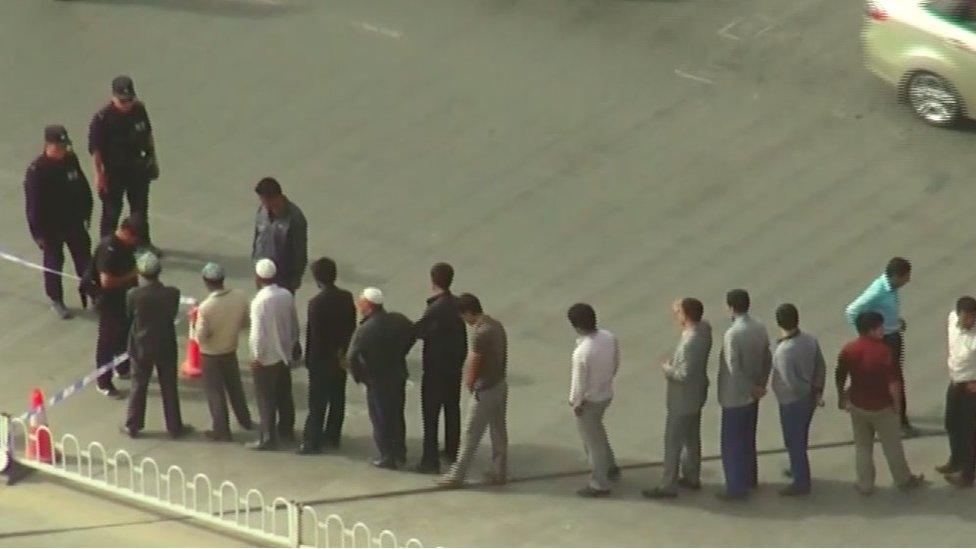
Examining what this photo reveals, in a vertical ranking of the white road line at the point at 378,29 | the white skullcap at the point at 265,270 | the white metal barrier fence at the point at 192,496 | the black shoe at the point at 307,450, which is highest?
the white road line at the point at 378,29

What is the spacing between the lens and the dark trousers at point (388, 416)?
17375 millimetres

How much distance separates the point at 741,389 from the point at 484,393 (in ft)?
5.83

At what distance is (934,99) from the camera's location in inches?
867

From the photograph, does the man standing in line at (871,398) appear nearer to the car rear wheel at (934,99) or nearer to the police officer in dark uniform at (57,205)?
the car rear wheel at (934,99)

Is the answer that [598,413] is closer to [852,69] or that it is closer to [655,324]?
[655,324]

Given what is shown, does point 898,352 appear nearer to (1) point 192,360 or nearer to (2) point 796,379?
(2) point 796,379

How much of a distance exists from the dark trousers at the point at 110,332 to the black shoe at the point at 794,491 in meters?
5.05

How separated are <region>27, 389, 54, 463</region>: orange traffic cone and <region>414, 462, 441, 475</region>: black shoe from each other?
2606 millimetres

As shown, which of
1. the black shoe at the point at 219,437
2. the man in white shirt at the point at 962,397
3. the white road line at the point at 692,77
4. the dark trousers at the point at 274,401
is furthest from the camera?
the white road line at the point at 692,77

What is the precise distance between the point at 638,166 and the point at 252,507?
6124mm

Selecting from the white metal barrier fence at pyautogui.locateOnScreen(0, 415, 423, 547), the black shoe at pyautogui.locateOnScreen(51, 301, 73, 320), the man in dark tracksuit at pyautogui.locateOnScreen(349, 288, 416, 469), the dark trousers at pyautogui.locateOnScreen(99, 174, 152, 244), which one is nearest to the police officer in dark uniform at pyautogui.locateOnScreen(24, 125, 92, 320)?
the black shoe at pyautogui.locateOnScreen(51, 301, 73, 320)

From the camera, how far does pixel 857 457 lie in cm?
1723

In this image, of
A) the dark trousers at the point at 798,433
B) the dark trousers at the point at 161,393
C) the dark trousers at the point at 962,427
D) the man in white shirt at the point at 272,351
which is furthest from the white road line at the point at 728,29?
the dark trousers at the point at 161,393

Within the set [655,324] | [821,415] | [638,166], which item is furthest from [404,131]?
[821,415]
